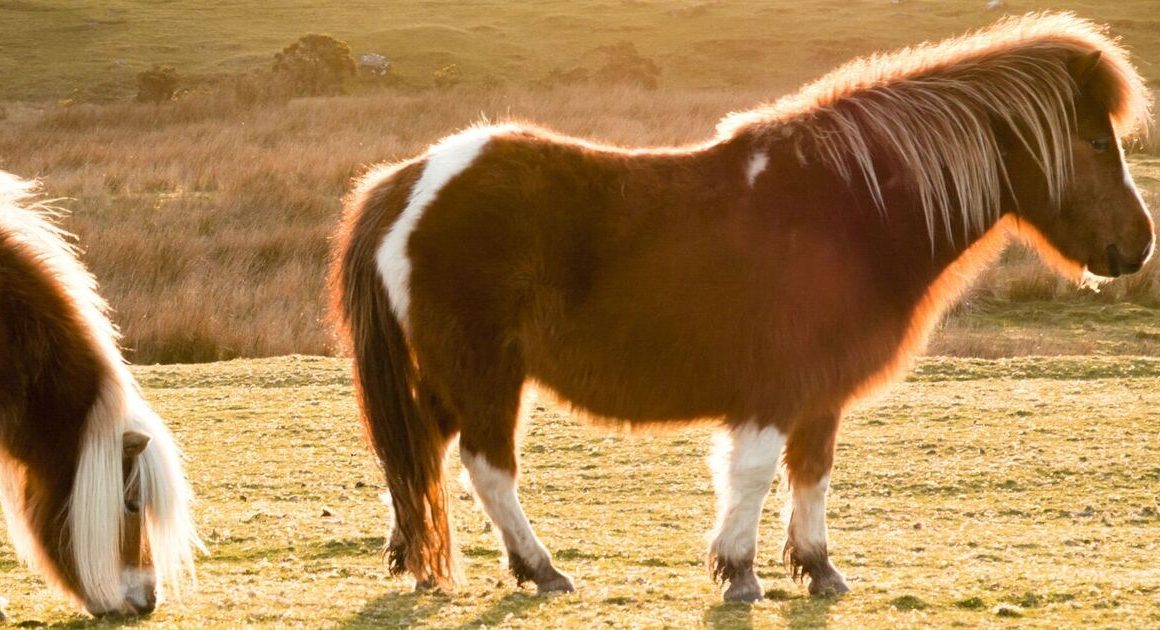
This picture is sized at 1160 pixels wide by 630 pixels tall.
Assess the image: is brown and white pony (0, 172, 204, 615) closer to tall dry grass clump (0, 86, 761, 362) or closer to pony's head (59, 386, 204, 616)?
pony's head (59, 386, 204, 616)

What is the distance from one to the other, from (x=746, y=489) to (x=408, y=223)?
155cm

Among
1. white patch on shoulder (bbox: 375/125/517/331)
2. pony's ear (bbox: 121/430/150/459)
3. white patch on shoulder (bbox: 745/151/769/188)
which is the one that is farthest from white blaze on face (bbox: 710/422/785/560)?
pony's ear (bbox: 121/430/150/459)

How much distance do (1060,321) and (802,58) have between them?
25.0 metres

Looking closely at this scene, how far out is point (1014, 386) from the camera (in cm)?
931

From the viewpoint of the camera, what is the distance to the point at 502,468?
16.5 feet

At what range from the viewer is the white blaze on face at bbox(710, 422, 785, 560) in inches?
196

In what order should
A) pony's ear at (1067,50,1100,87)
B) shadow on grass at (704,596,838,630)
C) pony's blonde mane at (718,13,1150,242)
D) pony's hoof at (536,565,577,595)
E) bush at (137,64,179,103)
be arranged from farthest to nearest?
1. bush at (137,64,179,103)
2. pony's ear at (1067,50,1100,87)
3. pony's blonde mane at (718,13,1150,242)
4. pony's hoof at (536,565,577,595)
5. shadow on grass at (704,596,838,630)

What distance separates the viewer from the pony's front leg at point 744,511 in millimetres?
4969

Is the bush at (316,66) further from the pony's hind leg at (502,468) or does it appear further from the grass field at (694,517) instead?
the pony's hind leg at (502,468)

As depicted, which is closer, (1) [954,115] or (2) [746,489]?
(2) [746,489]

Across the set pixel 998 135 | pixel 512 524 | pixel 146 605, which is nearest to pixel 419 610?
pixel 512 524

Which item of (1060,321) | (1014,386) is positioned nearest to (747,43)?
(1060,321)

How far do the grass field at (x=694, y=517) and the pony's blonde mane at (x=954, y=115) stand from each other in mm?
1412

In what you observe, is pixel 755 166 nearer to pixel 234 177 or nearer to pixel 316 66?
pixel 234 177
